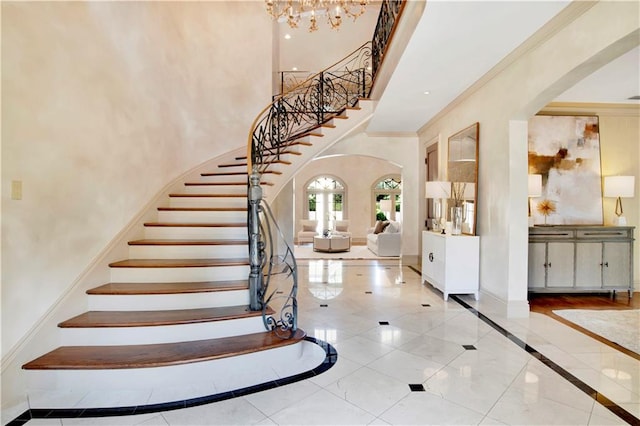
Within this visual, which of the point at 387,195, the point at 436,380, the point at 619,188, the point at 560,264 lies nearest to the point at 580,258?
the point at 560,264

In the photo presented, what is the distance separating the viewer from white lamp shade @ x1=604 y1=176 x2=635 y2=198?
4.79 m

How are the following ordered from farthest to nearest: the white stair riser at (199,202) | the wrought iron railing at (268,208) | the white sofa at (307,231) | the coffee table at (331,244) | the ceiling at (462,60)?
the white sofa at (307,231), the coffee table at (331,244), the white stair riser at (199,202), the wrought iron railing at (268,208), the ceiling at (462,60)

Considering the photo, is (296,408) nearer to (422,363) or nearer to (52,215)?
(422,363)

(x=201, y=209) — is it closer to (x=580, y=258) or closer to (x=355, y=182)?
(x=580, y=258)

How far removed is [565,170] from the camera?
5.02 metres

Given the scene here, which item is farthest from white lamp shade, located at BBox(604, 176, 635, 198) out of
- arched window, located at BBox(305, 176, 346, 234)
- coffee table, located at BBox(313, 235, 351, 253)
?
arched window, located at BBox(305, 176, 346, 234)

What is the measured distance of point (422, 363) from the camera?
272 cm

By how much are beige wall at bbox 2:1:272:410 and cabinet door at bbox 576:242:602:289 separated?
19.4ft

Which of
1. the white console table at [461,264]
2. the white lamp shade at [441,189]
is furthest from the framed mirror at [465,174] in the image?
the white console table at [461,264]

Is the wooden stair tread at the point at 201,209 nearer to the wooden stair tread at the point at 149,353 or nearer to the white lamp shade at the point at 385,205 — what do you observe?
the wooden stair tread at the point at 149,353

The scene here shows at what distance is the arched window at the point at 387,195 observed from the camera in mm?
13711

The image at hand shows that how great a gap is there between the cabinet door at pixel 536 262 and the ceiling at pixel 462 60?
2.20 meters

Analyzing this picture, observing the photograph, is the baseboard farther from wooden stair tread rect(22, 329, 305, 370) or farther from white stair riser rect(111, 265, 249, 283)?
white stair riser rect(111, 265, 249, 283)

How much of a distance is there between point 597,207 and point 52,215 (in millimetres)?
6762
